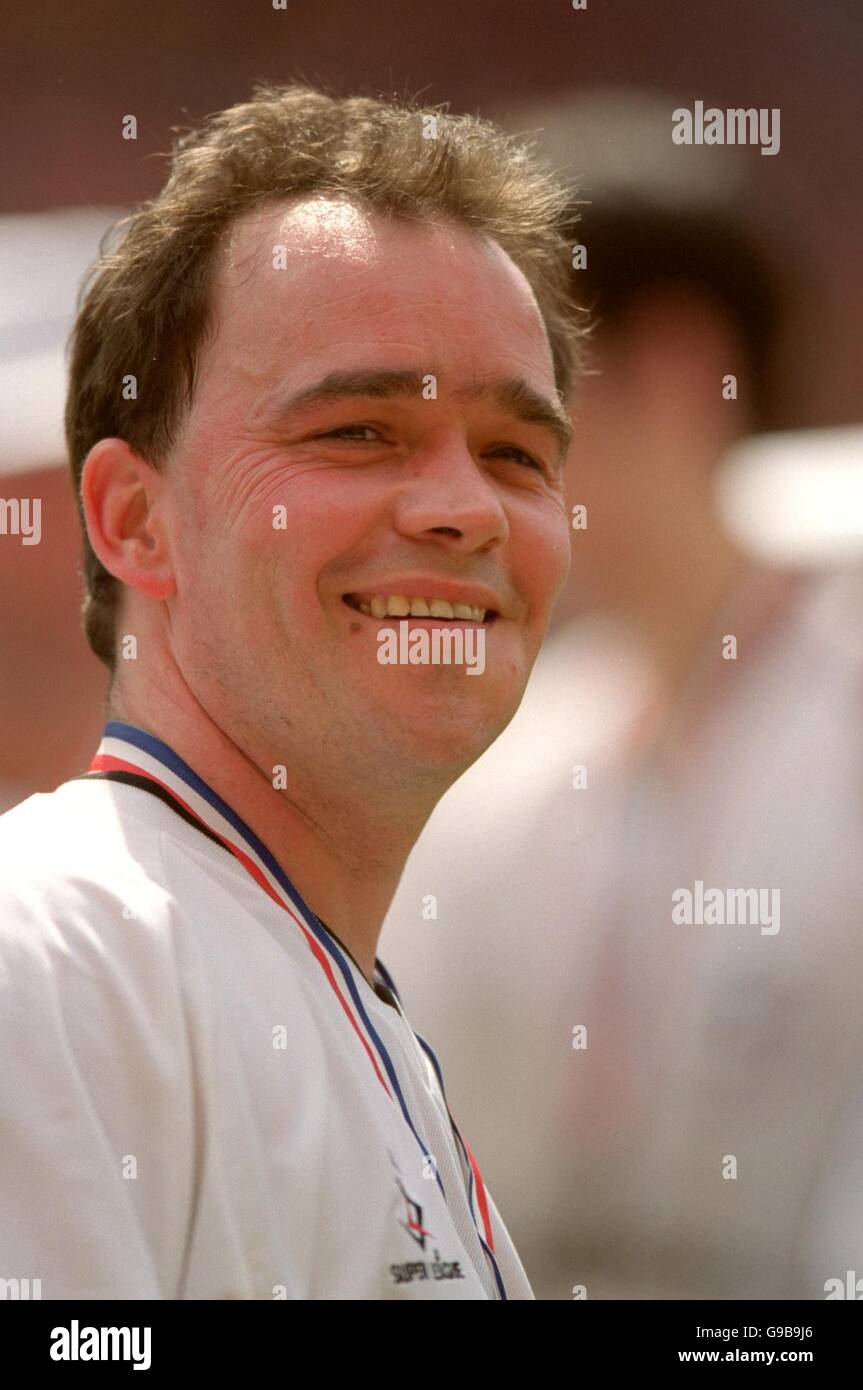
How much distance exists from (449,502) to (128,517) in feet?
1.28

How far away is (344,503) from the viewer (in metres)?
1.64

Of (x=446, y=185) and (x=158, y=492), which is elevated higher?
(x=446, y=185)

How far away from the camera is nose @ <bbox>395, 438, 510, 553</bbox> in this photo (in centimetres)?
162

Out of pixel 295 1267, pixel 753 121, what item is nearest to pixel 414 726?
pixel 295 1267

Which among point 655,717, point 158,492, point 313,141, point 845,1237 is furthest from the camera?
point 655,717

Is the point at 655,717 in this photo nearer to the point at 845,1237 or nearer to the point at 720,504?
the point at 720,504

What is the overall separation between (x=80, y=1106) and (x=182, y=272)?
1051 mm

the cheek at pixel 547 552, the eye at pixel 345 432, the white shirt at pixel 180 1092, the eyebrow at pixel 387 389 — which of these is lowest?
the white shirt at pixel 180 1092

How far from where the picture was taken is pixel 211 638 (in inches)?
64.7

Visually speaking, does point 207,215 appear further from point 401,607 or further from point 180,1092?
point 180,1092

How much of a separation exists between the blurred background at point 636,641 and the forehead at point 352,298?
135cm

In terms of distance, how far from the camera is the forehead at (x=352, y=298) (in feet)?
5.40

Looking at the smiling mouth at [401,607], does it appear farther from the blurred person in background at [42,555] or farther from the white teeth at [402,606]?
the blurred person in background at [42,555]

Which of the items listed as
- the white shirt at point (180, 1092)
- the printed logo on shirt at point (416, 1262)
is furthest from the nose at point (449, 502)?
the printed logo on shirt at point (416, 1262)
